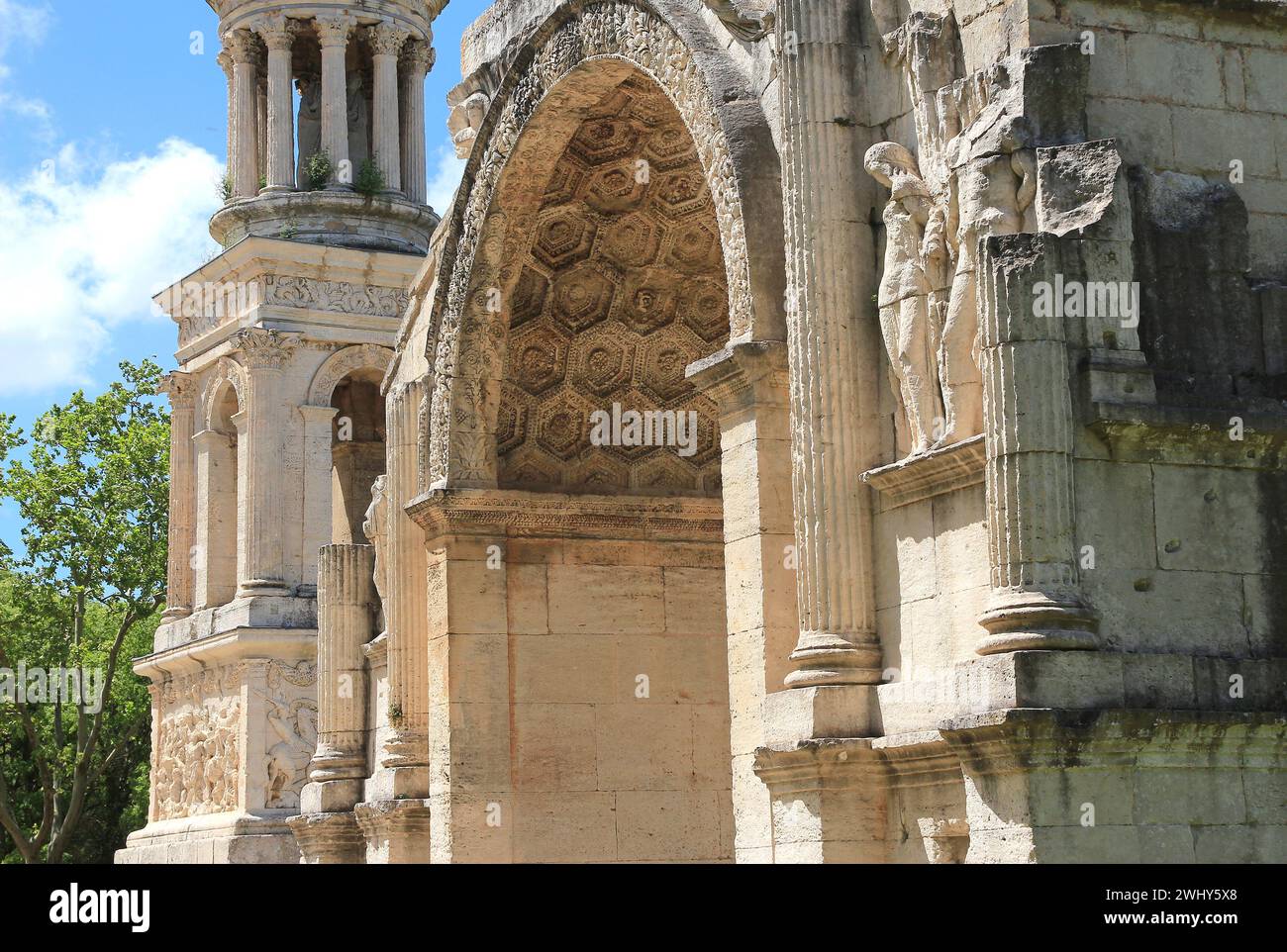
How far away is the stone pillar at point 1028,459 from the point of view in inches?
366

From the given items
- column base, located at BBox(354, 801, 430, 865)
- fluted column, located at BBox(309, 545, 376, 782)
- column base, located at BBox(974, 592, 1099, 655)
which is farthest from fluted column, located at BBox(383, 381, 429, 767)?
column base, located at BBox(974, 592, 1099, 655)

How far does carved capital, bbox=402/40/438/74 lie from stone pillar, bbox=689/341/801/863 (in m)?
25.1

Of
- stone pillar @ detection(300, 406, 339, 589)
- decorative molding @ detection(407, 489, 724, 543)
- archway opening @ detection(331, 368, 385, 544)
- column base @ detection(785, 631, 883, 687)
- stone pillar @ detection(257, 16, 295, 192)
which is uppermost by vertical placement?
stone pillar @ detection(257, 16, 295, 192)

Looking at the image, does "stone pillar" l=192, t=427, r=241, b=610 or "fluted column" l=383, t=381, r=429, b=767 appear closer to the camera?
"fluted column" l=383, t=381, r=429, b=767

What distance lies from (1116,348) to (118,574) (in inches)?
1320

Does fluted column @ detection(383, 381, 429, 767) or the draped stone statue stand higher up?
the draped stone statue

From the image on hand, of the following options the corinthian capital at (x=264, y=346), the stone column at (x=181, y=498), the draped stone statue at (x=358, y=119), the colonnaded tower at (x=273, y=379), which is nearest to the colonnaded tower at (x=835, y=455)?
the colonnaded tower at (x=273, y=379)

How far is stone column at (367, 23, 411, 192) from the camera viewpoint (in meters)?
34.8

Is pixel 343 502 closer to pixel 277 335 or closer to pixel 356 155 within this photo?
pixel 277 335

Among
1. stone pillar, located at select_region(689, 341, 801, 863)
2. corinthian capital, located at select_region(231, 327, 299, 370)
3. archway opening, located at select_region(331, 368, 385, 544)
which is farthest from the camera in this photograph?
corinthian capital, located at select_region(231, 327, 299, 370)

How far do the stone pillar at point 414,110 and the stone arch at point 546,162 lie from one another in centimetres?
1930

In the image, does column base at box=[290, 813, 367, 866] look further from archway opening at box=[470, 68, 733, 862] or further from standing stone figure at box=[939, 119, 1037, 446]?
standing stone figure at box=[939, 119, 1037, 446]

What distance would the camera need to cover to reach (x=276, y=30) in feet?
112
